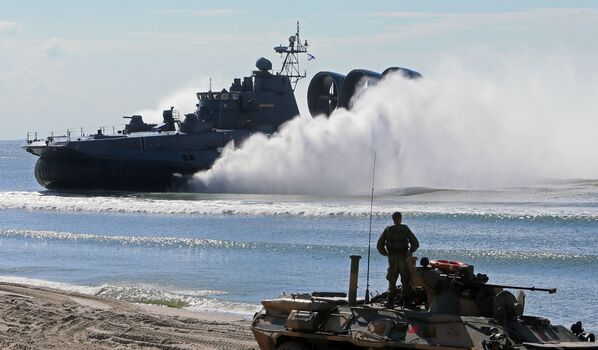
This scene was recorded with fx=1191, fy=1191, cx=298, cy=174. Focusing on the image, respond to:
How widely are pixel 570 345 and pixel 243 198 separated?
1310 inches

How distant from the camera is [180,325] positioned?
1559cm

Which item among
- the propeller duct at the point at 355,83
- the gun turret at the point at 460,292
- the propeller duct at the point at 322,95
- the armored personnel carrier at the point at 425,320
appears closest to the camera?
the armored personnel carrier at the point at 425,320

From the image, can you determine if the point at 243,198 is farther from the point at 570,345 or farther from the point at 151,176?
the point at 570,345

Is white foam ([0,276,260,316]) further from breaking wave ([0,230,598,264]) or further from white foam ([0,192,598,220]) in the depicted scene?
white foam ([0,192,598,220])

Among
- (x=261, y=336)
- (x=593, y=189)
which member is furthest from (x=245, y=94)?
(x=261, y=336)

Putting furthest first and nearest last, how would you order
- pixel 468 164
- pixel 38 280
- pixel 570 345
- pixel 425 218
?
pixel 468 164 → pixel 425 218 → pixel 38 280 → pixel 570 345

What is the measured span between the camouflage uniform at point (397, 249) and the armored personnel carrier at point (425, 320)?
0.17m

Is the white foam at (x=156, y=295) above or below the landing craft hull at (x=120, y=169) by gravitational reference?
below

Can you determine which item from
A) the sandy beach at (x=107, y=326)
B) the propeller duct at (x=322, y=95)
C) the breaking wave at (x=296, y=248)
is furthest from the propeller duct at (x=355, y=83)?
the sandy beach at (x=107, y=326)

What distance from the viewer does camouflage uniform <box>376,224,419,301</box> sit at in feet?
37.7

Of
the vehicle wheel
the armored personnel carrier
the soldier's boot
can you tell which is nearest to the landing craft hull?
the armored personnel carrier

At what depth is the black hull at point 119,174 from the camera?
46.3m

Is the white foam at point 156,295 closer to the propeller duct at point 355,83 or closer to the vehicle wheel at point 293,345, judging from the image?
the vehicle wheel at point 293,345

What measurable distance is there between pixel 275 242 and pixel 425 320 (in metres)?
18.2
